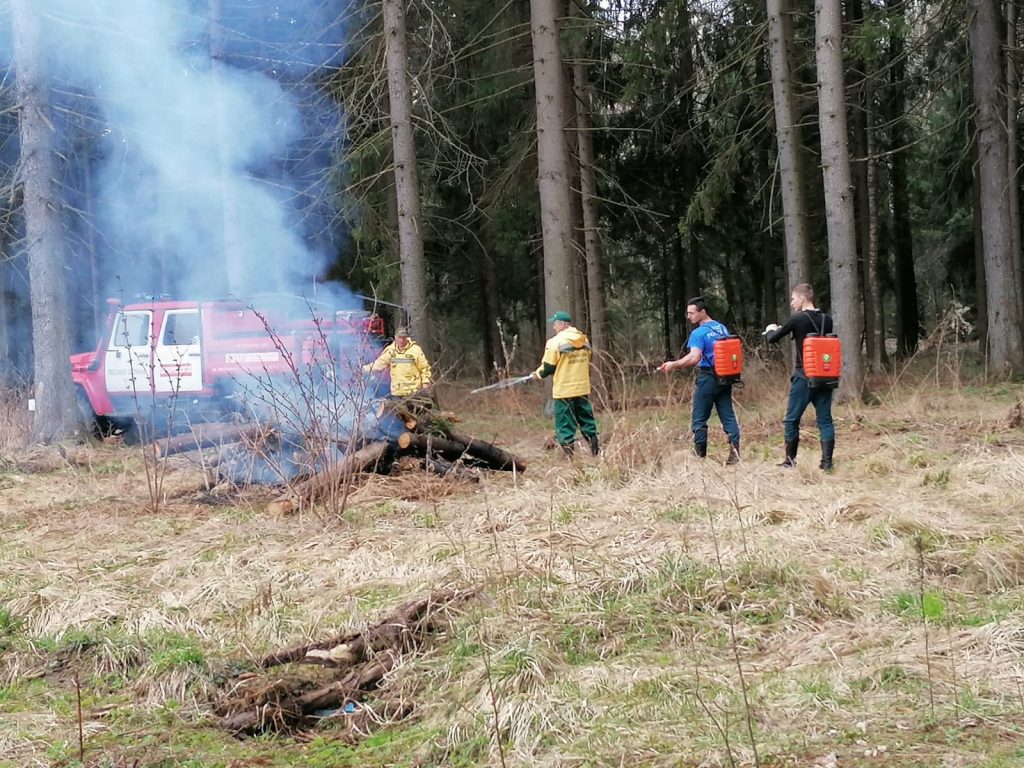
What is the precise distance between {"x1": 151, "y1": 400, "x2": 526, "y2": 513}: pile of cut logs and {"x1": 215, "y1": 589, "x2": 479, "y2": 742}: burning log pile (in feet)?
9.19

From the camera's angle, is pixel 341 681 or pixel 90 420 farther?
pixel 90 420

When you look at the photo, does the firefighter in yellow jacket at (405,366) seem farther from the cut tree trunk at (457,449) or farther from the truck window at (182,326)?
the truck window at (182,326)

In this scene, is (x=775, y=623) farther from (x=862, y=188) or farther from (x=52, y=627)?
(x=862, y=188)

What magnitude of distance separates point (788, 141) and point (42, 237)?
1121 cm

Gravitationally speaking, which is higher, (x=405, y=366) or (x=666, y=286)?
(x=666, y=286)

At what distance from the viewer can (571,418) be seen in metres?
10.6

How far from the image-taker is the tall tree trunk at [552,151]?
558 inches

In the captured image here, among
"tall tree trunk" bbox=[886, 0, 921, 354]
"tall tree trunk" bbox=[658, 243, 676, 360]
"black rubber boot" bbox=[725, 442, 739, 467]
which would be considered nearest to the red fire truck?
"black rubber boot" bbox=[725, 442, 739, 467]

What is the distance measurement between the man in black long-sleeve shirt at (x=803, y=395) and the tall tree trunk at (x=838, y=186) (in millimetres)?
4317

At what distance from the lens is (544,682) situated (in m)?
4.36

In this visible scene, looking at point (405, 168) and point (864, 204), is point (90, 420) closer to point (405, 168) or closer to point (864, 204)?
point (405, 168)

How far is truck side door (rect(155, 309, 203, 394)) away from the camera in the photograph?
15.3 m

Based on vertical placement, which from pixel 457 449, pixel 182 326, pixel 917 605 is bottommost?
pixel 917 605

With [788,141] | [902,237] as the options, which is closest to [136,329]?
[788,141]
